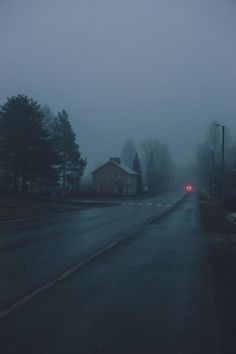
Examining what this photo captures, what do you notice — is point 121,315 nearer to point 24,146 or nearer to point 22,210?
point 22,210

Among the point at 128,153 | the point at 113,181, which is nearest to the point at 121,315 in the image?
the point at 113,181

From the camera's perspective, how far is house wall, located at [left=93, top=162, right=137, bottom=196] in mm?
102000

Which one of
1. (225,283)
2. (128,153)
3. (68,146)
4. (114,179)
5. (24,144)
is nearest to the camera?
(225,283)

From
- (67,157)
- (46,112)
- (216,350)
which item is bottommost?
(216,350)

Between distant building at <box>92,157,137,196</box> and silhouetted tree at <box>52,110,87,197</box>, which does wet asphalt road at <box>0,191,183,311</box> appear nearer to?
silhouetted tree at <box>52,110,87,197</box>

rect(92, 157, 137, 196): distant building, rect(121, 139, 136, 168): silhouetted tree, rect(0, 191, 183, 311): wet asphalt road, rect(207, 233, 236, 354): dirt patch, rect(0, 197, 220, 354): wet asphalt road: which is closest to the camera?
rect(0, 197, 220, 354): wet asphalt road

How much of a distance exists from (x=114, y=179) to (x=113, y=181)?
42 cm

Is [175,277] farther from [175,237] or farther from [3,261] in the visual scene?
[175,237]

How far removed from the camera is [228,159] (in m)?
117

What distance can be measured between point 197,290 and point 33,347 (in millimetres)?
4628

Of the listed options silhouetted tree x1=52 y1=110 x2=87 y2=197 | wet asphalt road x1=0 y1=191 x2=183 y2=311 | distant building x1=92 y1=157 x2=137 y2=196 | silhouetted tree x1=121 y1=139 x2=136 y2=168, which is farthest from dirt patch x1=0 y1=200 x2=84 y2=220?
silhouetted tree x1=121 y1=139 x2=136 y2=168

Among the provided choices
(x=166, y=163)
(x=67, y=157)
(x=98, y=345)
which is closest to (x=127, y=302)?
(x=98, y=345)

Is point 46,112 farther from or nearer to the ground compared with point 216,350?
farther from the ground

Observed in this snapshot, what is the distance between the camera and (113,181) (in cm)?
10312
